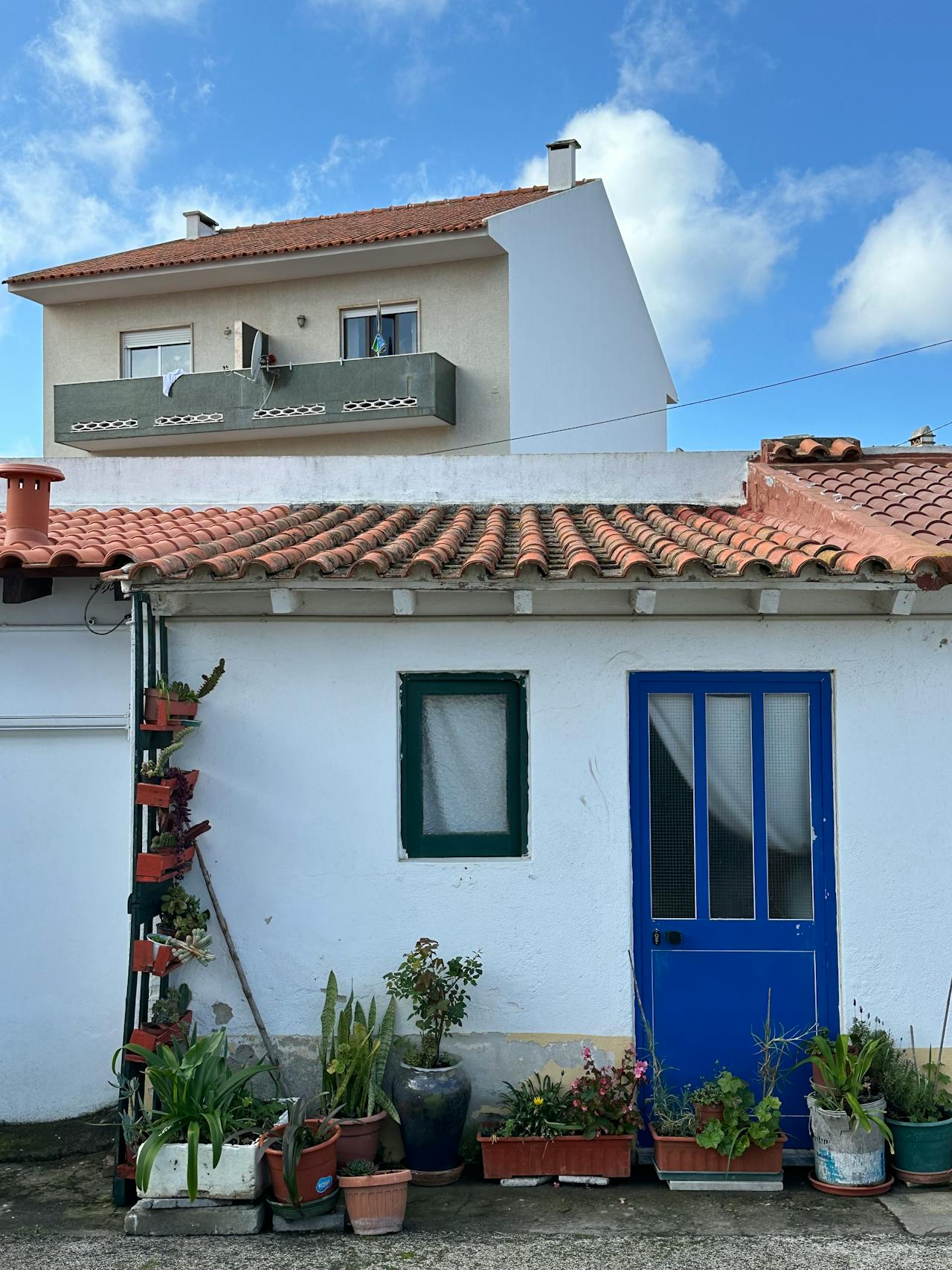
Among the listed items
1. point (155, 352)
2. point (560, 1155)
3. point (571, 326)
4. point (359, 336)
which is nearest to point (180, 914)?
point (560, 1155)

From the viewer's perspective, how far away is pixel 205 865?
6.48 meters

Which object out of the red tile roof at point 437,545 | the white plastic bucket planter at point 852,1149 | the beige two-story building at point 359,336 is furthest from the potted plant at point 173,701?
the beige two-story building at point 359,336

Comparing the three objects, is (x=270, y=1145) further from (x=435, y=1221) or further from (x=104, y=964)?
(x=104, y=964)

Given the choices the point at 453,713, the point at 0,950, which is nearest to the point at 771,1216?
the point at 453,713

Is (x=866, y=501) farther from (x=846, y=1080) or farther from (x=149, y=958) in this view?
(x=149, y=958)

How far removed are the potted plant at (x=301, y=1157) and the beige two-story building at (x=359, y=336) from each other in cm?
1446

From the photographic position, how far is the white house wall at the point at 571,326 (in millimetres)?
19281

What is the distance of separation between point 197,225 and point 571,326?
352 inches

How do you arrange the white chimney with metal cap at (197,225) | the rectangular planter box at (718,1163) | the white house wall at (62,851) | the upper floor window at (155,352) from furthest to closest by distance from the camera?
1. the white chimney with metal cap at (197,225)
2. the upper floor window at (155,352)
3. the white house wall at (62,851)
4. the rectangular planter box at (718,1163)

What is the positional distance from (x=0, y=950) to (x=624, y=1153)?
3.80 m

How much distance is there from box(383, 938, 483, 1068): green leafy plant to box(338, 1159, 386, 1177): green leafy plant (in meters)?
0.58

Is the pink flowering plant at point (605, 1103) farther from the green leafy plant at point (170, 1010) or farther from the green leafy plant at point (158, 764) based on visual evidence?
the green leafy plant at point (158, 764)

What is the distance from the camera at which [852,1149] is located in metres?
5.79

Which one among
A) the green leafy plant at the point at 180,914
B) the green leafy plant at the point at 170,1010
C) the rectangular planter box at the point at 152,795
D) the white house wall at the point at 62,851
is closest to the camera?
the rectangular planter box at the point at 152,795
